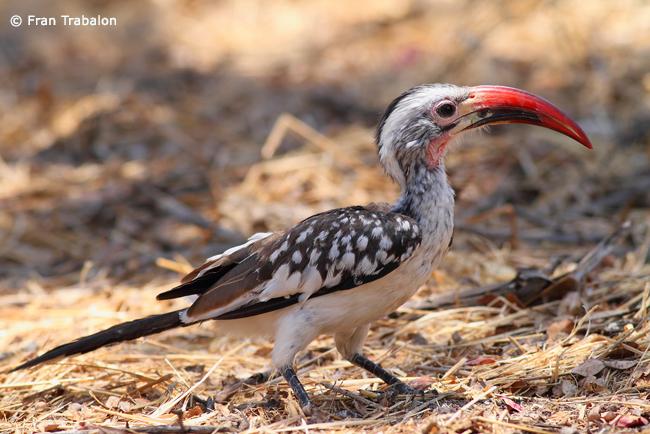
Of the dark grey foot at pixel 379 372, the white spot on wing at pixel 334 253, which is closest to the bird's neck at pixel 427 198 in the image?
the white spot on wing at pixel 334 253

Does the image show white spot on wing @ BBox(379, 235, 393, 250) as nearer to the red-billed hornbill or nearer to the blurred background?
the red-billed hornbill

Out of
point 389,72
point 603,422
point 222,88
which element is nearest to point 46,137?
point 222,88

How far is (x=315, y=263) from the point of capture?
3746 millimetres

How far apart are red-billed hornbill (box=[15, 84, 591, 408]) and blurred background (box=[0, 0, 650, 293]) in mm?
1371

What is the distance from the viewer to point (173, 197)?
6844 mm

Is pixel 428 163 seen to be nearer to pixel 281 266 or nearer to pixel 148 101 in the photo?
pixel 281 266

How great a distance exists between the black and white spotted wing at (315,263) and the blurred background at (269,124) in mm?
1465

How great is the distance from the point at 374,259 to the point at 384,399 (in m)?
0.63

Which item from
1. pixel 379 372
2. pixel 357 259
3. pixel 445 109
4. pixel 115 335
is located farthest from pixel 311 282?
pixel 445 109

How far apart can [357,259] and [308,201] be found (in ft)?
9.50

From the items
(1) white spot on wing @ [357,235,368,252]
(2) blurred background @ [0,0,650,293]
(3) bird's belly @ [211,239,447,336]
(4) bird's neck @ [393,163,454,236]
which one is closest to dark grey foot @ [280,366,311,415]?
(3) bird's belly @ [211,239,447,336]

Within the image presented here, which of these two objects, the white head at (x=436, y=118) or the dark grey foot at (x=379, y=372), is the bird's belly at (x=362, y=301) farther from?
the white head at (x=436, y=118)

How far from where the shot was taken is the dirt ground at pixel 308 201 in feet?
12.4

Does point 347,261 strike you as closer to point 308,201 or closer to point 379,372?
point 379,372
